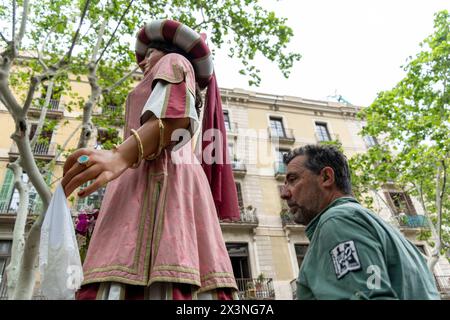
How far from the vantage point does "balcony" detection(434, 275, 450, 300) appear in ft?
51.4

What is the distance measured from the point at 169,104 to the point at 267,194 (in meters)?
16.0

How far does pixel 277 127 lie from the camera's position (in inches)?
805

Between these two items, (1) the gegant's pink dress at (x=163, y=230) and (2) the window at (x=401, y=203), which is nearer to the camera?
(1) the gegant's pink dress at (x=163, y=230)

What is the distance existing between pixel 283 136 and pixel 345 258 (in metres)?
19.1

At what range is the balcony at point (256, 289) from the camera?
13.1 metres

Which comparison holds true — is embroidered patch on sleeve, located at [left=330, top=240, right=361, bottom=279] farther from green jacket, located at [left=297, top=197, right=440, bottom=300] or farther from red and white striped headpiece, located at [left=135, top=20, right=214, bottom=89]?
red and white striped headpiece, located at [left=135, top=20, right=214, bottom=89]

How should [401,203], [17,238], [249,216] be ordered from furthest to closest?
1. [401,203]
2. [249,216]
3. [17,238]

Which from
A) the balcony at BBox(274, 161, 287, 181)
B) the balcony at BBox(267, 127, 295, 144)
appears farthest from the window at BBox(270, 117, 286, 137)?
the balcony at BBox(274, 161, 287, 181)

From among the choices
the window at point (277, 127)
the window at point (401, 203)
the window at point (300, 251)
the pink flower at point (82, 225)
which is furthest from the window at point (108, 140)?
the window at point (401, 203)

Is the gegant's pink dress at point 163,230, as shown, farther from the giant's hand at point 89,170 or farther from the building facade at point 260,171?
the building facade at point 260,171

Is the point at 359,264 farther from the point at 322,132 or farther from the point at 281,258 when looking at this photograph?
the point at 322,132

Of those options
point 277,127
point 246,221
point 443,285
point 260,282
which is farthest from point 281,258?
point 443,285

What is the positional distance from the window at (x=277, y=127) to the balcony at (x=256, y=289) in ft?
31.3
